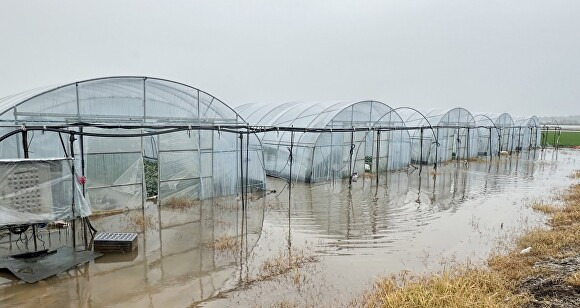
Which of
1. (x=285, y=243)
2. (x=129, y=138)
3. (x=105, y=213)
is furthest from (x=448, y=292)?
(x=129, y=138)

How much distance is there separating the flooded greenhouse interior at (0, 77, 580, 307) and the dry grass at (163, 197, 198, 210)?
2.1 inches

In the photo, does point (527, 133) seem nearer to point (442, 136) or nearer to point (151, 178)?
point (442, 136)

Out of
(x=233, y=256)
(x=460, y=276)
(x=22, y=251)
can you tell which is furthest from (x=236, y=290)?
(x=22, y=251)

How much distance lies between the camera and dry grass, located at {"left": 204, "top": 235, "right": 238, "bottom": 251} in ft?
30.8

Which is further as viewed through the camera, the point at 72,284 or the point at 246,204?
the point at 246,204

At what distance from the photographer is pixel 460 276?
719 cm

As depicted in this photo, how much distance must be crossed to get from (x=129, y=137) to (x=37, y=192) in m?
4.83

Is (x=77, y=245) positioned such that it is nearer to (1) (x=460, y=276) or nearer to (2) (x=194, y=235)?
(2) (x=194, y=235)

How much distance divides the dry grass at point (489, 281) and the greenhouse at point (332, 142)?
9326mm

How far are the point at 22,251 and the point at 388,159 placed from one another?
19.1 meters

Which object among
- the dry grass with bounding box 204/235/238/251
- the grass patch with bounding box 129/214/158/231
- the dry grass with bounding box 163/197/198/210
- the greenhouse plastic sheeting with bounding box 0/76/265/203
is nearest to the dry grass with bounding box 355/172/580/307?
the dry grass with bounding box 204/235/238/251

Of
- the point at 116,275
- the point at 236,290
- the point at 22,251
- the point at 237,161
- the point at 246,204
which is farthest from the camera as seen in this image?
the point at 237,161

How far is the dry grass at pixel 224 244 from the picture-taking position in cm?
939

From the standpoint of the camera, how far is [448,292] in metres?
6.36
